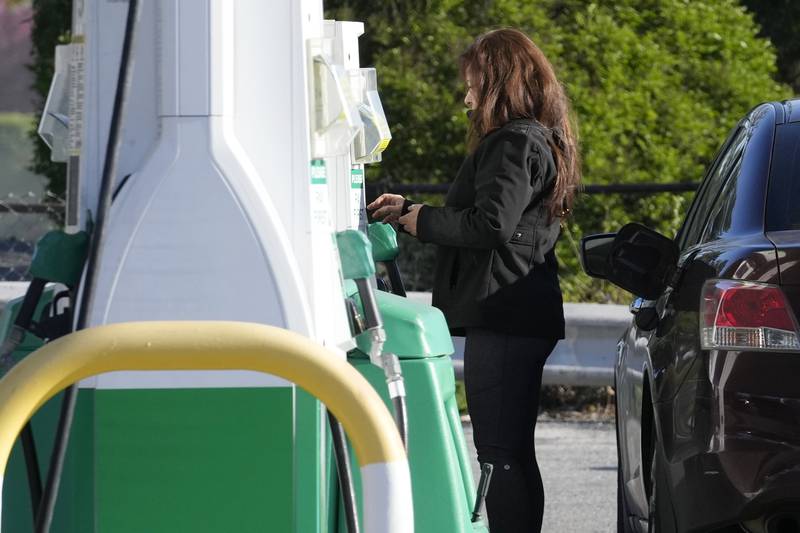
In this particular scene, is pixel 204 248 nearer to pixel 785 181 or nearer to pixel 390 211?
pixel 785 181

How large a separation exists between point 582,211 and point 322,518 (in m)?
7.01

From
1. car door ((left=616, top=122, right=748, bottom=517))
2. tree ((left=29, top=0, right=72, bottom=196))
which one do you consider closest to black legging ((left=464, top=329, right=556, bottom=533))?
car door ((left=616, top=122, right=748, bottom=517))

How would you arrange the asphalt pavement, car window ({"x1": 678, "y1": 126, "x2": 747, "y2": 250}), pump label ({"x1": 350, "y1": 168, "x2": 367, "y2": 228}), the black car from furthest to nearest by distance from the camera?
1. the asphalt pavement
2. car window ({"x1": 678, "y1": 126, "x2": 747, "y2": 250})
3. pump label ({"x1": 350, "y1": 168, "x2": 367, "y2": 228})
4. the black car

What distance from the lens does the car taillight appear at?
3277 millimetres

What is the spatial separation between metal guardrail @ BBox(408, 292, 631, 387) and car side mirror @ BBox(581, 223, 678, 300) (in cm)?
366

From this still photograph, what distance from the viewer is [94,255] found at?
242 cm

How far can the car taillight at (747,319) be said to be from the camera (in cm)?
328

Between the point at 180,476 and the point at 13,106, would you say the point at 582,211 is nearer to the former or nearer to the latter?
the point at 180,476

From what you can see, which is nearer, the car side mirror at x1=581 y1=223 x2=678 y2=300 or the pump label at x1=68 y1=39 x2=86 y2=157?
the pump label at x1=68 y1=39 x2=86 y2=157

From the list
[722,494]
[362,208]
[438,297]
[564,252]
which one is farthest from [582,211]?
[722,494]

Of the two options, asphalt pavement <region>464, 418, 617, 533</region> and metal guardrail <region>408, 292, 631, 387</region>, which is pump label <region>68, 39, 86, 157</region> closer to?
asphalt pavement <region>464, 418, 617, 533</region>

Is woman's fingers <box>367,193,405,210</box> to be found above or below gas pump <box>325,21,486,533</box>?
above

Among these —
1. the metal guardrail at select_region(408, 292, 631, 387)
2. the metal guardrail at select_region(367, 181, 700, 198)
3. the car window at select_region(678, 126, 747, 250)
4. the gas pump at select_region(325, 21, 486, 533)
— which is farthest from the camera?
the metal guardrail at select_region(367, 181, 700, 198)

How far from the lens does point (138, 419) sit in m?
2.66
